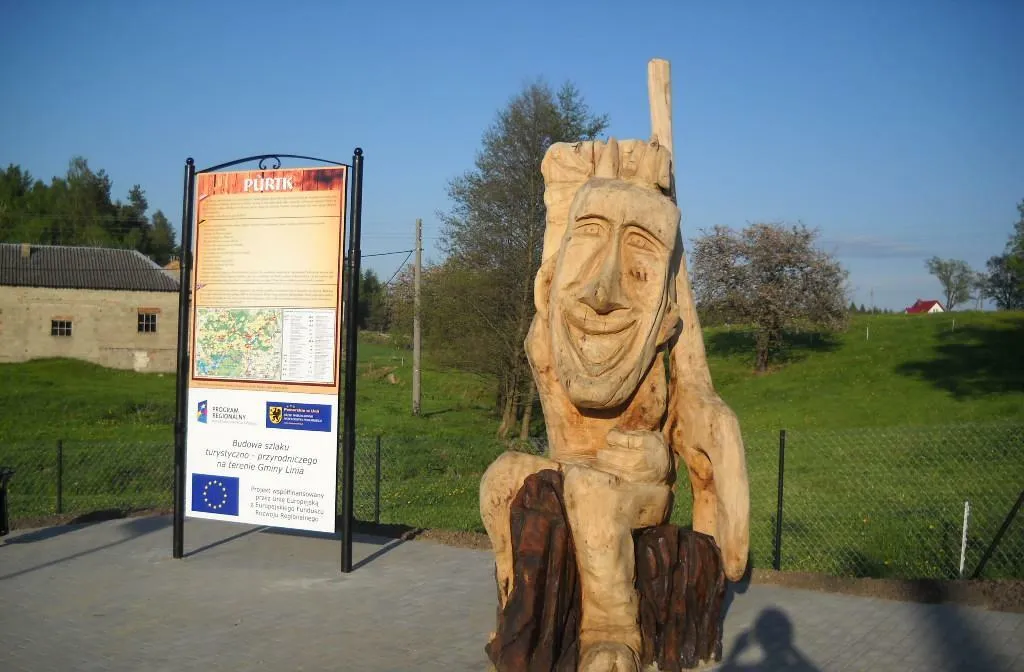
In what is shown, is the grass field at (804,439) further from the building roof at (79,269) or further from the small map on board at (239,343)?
the small map on board at (239,343)

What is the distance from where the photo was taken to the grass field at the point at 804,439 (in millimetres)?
11984

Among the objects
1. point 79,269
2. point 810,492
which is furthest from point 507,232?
point 79,269

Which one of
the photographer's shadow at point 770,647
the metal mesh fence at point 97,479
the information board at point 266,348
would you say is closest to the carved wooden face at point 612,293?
the photographer's shadow at point 770,647

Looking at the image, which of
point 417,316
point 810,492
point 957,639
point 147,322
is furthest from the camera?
point 147,322

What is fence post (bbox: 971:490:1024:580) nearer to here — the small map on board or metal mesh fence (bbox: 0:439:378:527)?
the small map on board

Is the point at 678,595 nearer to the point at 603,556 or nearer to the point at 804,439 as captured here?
the point at 603,556

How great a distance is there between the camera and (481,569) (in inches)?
380

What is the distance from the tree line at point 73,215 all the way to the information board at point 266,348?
54321mm

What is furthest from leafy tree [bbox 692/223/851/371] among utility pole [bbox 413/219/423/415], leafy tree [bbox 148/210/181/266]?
leafy tree [bbox 148/210/181/266]

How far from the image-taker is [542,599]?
16.9 ft

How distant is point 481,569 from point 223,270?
13.4 ft

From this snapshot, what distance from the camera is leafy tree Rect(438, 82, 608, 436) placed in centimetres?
2316

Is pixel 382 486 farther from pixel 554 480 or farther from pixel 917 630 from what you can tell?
pixel 554 480

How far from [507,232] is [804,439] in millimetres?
8872
